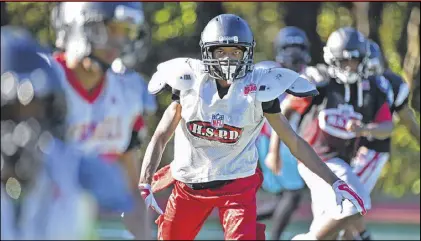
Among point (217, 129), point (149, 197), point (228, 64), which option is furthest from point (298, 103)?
point (149, 197)

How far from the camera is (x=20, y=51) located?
8.09ft

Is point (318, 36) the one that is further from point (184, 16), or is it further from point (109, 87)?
point (109, 87)

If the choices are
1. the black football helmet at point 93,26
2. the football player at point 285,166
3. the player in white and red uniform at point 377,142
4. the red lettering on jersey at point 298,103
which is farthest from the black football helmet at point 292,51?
the black football helmet at point 93,26

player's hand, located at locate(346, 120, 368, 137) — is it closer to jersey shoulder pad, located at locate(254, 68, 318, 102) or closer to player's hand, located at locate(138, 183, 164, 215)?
jersey shoulder pad, located at locate(254, 68, 318, 102)

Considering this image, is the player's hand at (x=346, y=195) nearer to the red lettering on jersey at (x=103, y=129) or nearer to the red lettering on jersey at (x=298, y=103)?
the red lettering on jersey at (x=103, y=129)

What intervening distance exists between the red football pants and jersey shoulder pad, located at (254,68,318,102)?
0.43 m

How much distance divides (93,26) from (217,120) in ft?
2.43

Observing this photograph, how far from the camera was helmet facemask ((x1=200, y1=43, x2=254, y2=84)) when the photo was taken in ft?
14.7

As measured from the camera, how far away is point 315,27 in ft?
34.7

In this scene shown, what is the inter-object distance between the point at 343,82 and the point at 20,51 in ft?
13.0

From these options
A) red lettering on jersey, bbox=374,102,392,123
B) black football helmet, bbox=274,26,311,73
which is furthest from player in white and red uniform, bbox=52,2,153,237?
black football helmet, bbox=274,26,311,73

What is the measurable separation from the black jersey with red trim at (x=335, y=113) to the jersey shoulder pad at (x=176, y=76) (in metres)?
1.54

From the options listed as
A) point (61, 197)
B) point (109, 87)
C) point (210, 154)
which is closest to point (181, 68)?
point (210, 154)

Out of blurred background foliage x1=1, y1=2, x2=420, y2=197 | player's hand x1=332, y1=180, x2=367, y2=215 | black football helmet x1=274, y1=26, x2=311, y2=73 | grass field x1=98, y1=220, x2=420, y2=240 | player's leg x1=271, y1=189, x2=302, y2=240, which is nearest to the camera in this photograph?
player's hand x1=332, y1=180, x2=367, y2=215
